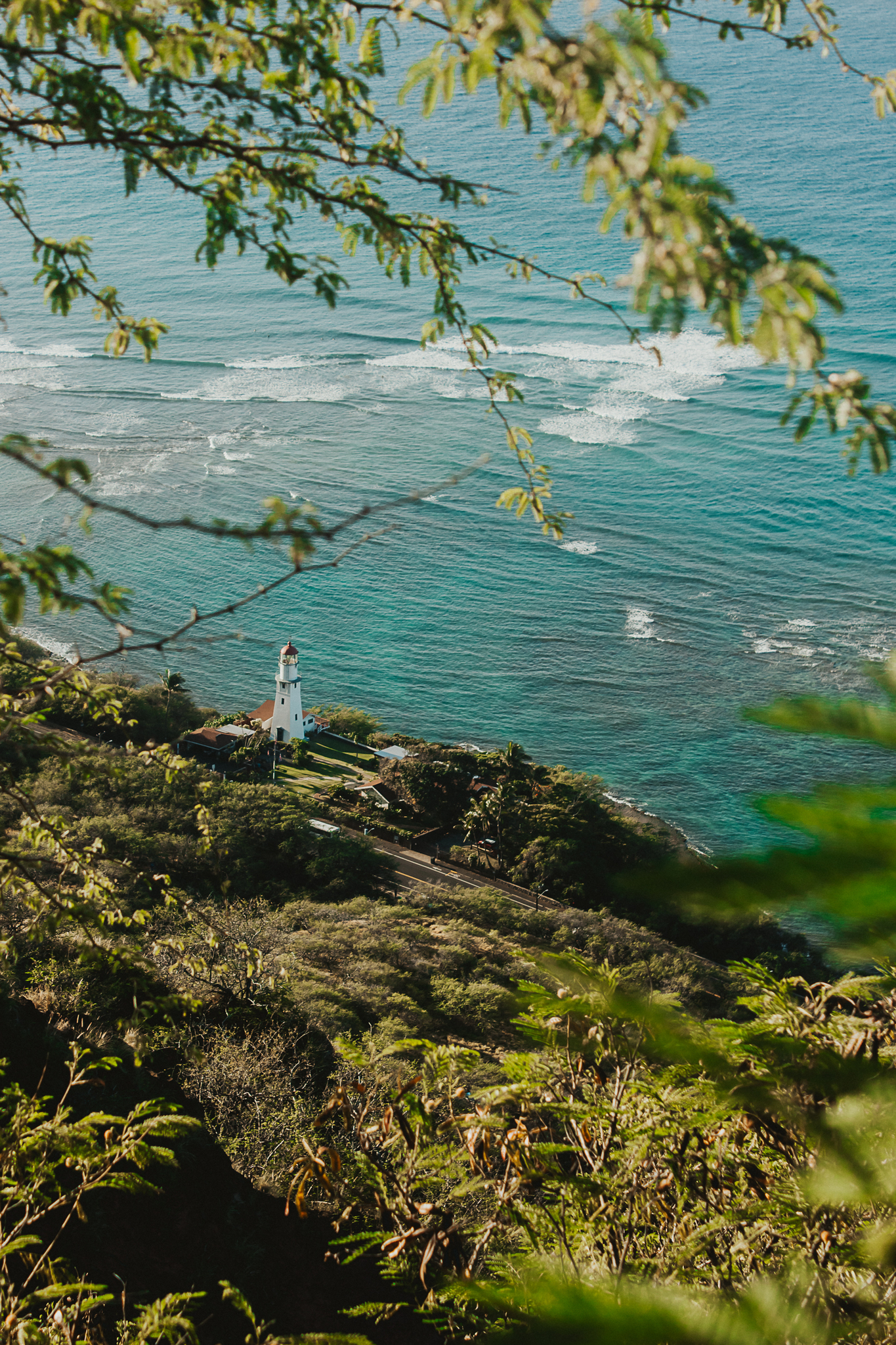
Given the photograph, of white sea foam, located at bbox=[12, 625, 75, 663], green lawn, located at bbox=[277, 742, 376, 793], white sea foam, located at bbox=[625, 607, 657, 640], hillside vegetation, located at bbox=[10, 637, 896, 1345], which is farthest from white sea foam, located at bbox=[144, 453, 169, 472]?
hillside vegetation, located at bbox=[10, 637, 896, 1345]

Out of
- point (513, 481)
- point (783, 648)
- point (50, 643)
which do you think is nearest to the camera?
point (783, 648)

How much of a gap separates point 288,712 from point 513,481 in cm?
2680

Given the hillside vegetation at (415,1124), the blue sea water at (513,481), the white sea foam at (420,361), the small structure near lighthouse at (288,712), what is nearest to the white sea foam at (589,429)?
the blue sea water at (513,481)

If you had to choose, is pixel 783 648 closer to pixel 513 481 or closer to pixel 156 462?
pixel 513 481

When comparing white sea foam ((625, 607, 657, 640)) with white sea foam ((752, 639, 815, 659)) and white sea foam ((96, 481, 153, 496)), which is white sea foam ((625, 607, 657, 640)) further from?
white sea foam ((96, 481, 153, 496))

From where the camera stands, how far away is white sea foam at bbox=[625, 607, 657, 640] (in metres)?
48.7

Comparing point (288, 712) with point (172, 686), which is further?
point (288, 712)

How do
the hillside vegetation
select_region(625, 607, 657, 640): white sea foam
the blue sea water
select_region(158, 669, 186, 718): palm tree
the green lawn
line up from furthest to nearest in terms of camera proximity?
select_region(625, 607, 657, 640): white sea foam
the blue sea water
select_region(158, 669, 186, 718): palm tree
the green lawn
the hillside vegetation

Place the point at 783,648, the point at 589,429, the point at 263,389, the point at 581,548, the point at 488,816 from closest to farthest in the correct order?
the point at 488,816
the point at 783,648
the point at 581,548
the point at 589,429
the point at 263,389

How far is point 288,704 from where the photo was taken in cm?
3950

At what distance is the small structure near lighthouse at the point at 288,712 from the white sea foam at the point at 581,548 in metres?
21.4

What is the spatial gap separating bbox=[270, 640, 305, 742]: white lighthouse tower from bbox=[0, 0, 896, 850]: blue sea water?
16.0 feet

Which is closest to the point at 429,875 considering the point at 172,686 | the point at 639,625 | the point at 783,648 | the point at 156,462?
the point at 172,686

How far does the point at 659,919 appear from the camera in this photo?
26984 mm
